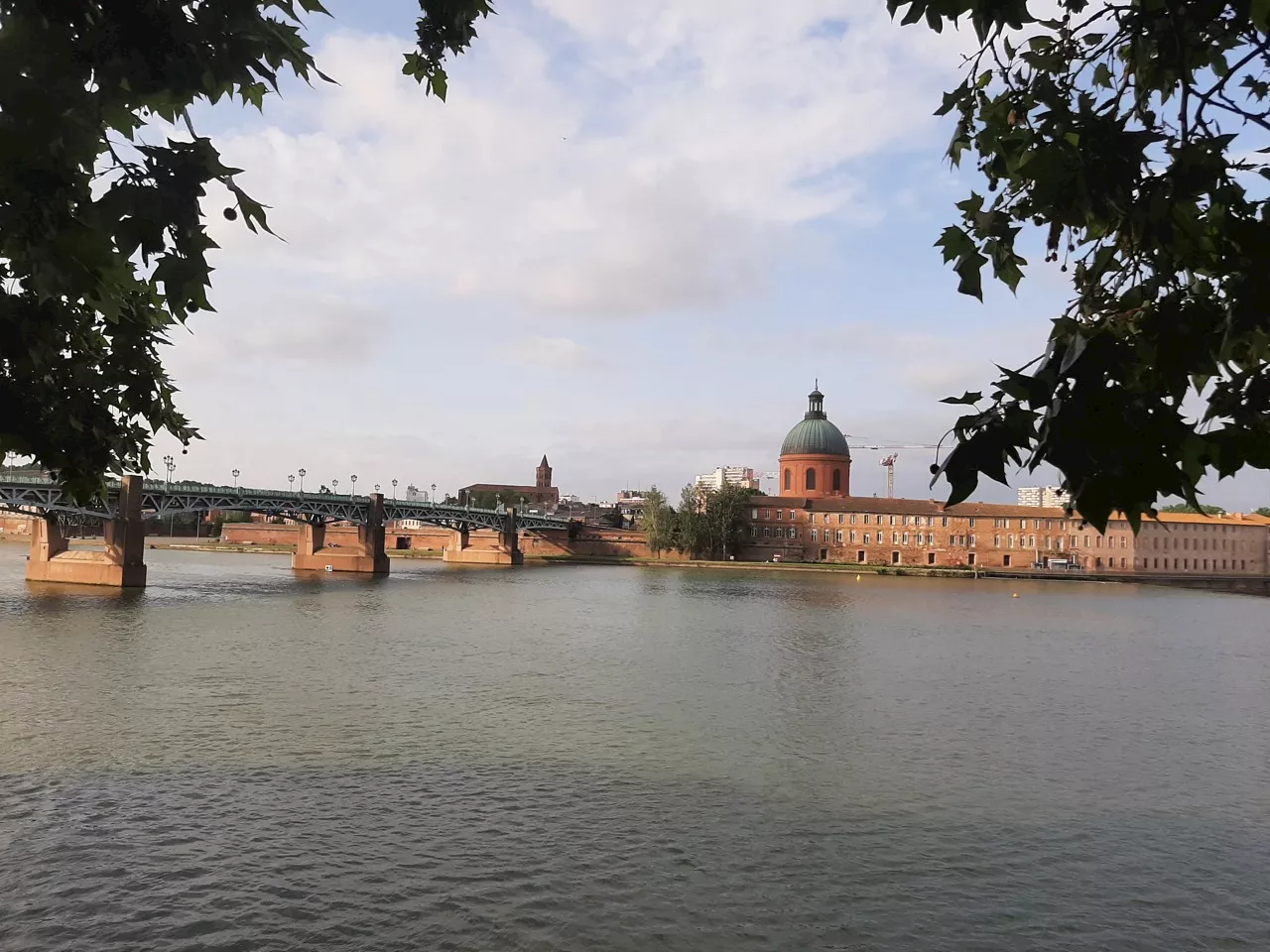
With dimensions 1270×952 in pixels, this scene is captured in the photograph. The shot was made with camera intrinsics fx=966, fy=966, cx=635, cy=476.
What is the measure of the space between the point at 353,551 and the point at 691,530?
40865 mm

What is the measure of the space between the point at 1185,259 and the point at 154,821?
13158 millimetres

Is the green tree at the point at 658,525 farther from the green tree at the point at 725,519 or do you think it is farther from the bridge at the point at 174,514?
the bridge at the point at 174,514

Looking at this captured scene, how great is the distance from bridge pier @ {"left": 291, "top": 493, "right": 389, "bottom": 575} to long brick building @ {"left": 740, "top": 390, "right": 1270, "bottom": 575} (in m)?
46.3

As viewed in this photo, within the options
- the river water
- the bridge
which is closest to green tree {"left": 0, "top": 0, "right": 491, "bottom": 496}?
the river water

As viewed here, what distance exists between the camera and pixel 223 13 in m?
2.88

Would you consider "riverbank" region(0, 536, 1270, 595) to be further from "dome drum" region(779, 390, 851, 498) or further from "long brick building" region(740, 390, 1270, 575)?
"dome drum" region(779, 390, 851, 498)

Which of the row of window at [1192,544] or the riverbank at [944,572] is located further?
the row of window at [1192,544]

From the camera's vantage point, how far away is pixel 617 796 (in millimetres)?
14023

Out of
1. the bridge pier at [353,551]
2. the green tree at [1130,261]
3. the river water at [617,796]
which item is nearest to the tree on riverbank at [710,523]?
the bridge pier at [353,551]

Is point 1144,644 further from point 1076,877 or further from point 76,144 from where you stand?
point 76,144

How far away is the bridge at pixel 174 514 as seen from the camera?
2090 inches

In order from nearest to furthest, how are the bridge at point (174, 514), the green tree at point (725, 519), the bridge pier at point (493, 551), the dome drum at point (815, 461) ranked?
1. the bridge at point (174, 514)
2. the bridge pier at point (493, 551)
3. the green tree at point (725, 519)
4. the dome drum at point (815, 461)

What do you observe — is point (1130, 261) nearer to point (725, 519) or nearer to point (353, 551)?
point (353, 551)

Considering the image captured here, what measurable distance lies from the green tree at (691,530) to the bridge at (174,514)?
19.1 meters
